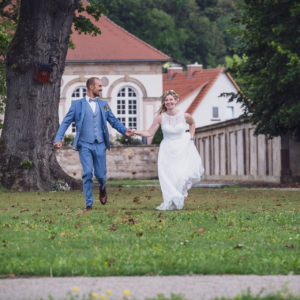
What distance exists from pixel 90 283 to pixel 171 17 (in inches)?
2623

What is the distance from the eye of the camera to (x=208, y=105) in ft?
199

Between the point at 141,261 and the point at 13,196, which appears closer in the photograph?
the point at 141,261

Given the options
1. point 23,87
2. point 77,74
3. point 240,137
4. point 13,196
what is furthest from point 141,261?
point 77,74

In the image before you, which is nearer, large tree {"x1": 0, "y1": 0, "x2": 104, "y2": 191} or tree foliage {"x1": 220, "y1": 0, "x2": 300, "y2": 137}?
large tree {"x1": 0, "y1": 0, "x2": 104, "y2": 191}

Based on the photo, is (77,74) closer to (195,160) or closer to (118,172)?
(118,172)

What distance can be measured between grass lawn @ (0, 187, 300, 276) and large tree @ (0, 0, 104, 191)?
253 inches

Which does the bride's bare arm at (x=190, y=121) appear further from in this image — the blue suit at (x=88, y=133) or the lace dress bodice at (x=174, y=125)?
the blue suit at (x=88, y=133)

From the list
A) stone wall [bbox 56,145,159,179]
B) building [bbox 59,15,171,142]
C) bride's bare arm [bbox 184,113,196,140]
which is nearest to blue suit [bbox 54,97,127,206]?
bride's bare arm [bbox 184,113,196,140]

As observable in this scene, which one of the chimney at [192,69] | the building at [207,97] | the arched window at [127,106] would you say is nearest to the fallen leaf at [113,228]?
the arched window at [127,106]

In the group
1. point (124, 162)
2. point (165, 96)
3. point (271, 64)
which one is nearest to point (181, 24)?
point (124, 162)

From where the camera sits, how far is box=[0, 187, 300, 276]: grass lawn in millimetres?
5195

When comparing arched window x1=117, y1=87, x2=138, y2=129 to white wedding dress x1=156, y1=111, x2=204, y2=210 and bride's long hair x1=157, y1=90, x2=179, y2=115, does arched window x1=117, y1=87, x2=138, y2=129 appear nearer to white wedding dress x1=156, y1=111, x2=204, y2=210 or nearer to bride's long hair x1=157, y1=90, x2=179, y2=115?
bride's long hair x1=157, y1=90, x2=179, y2=115

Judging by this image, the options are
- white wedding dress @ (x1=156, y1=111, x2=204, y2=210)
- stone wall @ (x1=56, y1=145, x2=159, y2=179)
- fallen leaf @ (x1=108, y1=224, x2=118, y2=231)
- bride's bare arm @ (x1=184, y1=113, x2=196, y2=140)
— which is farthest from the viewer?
stone wall @ (x1=56, y1=145, x2=159, y2=179)

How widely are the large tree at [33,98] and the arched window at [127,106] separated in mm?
32672
